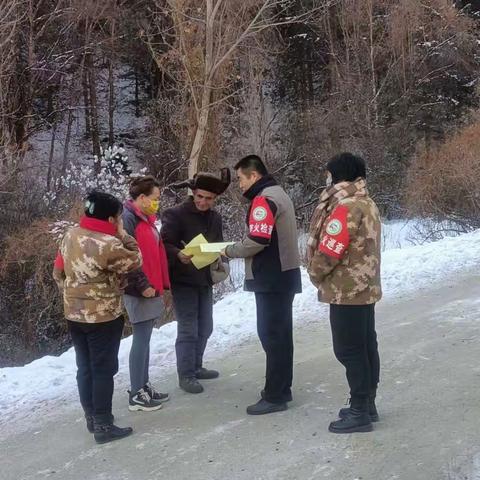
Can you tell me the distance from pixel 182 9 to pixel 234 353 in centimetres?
1506

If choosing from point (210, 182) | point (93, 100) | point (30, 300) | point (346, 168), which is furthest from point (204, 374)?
point (93, 100)

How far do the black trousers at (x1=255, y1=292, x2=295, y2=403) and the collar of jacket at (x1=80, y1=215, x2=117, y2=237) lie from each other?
1.09 metres

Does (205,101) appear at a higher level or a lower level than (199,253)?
Result: higher

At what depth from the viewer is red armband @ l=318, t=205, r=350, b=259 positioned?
3889 mm

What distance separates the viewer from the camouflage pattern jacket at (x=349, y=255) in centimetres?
390

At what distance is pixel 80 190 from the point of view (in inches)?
587

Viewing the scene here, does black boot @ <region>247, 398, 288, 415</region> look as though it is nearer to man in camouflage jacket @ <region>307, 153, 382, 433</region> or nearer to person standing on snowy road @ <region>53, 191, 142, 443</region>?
man in camouflage jacket @ <region>307, 153, 382, 433</region>

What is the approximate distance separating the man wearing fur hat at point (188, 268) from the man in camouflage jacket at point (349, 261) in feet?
4.15

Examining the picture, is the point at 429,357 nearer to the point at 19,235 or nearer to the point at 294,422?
the point at 294,422

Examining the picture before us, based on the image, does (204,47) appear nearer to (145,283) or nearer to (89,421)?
(145,283)

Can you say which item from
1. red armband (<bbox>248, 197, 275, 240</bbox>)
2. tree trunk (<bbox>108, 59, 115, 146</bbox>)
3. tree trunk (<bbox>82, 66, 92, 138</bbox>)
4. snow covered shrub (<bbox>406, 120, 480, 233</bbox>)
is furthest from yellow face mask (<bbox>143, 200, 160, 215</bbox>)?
tree trunk (<bbox>108, 59, 115, 146</bbox>)

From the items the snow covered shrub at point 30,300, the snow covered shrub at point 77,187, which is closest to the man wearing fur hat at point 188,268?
the snow covered shrub at point 30,300

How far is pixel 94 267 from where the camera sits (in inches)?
168

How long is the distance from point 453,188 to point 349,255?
40.2 feet
